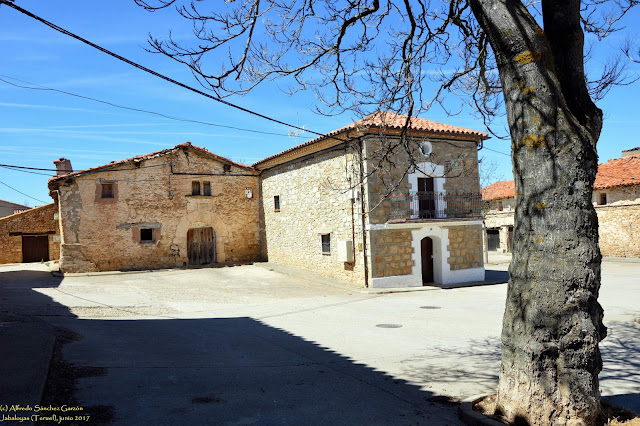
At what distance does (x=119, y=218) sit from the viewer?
19375 millimetres

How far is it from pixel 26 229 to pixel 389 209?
20674 mm

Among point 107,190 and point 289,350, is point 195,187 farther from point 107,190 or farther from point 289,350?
point 289,350

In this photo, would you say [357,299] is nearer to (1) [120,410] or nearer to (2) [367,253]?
(2) [367,253]

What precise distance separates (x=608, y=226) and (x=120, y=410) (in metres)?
28.6

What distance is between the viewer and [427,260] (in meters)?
17.4

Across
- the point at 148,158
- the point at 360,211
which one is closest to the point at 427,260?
the point at 360,211

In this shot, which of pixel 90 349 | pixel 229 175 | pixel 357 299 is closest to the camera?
pixel 90 349

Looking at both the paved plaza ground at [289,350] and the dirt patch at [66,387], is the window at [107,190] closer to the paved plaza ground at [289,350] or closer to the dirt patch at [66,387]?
the paved plaza ground at [289,350]

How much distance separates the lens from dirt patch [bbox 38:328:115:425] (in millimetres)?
4066

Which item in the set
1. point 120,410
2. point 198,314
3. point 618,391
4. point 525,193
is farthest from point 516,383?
point 198,314

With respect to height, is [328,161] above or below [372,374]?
above

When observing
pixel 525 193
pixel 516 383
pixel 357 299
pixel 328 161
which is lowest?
pixel 357 299

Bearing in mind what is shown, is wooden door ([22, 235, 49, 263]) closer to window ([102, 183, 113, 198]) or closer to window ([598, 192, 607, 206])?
window ([102, 183, 113, 198])

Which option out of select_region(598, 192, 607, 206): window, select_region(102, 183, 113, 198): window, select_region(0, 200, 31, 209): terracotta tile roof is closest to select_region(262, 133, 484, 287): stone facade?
select_region(102, 183, 113, 198): window
